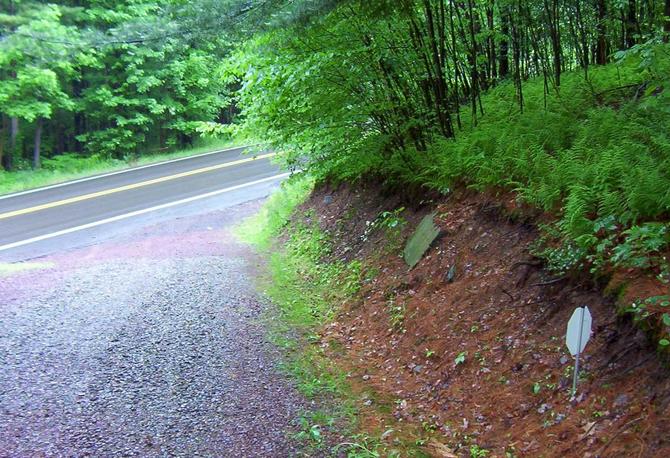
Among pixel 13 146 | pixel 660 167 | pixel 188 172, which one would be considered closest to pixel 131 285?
pixel 660 167

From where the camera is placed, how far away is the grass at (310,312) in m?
4.16

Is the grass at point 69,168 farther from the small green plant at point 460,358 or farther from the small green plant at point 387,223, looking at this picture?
the small green plant at point 460,358

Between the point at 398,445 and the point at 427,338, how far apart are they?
1396 millimetres

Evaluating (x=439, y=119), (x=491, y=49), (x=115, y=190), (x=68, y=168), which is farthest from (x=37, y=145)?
(x=439, y=119)

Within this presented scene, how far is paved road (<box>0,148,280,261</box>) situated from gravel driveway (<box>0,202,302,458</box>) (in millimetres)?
3674

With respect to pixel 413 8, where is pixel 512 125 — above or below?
below

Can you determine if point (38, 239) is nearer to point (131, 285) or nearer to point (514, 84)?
point (131, 285)

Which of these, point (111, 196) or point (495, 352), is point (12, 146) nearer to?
point (111, 196)

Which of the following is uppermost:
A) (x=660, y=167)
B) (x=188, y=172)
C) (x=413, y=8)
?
(x=413, y=8)

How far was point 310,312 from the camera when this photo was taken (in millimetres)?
6898

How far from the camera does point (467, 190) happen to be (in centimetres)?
654

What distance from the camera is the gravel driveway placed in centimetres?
427

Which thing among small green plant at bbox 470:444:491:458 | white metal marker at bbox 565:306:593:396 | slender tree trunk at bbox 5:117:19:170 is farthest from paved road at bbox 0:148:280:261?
white metal marker at bbox 565:306:593:396

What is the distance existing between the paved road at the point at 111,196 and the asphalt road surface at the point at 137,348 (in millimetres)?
159
